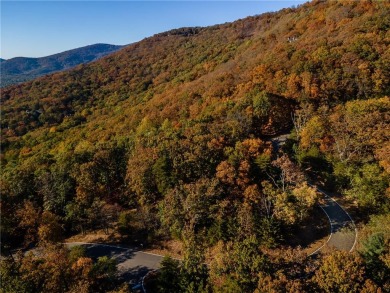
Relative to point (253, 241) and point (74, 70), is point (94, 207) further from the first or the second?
point (74, 70)

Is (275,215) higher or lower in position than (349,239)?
higher

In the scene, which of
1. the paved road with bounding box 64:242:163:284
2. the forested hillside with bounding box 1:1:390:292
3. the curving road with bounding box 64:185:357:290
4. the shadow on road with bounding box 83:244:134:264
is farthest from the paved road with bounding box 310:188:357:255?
the shadow on road with bounding box 83:244:134:264

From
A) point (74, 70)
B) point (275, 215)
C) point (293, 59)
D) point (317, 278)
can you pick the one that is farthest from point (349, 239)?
point (74, 70)

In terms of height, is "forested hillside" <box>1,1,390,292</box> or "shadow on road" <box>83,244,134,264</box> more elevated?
"forested hillside" <box>1,1,390,292</box>

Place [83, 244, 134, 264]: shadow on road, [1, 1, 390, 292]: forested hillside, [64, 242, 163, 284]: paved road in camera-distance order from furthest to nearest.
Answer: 1. [83, 244, 134, 264]: shadow on road
2. [64, 242, 163, 284]: paved road
3. [1, 1, 390, 292]: forested hillside

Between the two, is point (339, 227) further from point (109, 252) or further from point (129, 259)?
point (109, 252)

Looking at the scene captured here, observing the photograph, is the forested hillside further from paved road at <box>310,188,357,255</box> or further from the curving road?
the curving road
